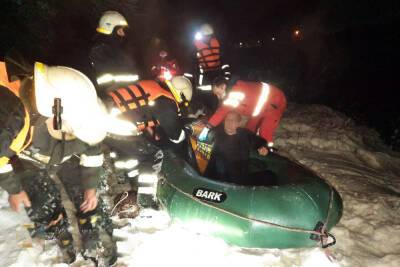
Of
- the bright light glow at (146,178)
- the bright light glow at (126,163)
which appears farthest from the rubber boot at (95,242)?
the bright light glow at (126,163)

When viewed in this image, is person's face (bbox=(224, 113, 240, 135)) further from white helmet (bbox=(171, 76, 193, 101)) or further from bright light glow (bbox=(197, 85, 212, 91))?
bright light glow (bbox=(197, 85, 212, 91))

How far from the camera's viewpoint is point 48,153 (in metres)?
2.78

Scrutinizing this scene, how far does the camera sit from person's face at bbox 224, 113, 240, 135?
411cm

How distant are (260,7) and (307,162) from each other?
15898 millimetres

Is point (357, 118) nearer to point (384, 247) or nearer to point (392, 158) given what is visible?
point (392, 158)

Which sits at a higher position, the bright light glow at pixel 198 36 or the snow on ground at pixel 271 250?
the bright light glow at pixel 198 36

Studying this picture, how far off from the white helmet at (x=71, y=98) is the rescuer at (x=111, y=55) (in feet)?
7.86

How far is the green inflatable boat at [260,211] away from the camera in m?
3.23

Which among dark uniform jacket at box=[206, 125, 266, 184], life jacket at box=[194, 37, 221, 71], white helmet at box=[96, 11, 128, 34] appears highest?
white helmet at box=[96, 11, 128, 34]

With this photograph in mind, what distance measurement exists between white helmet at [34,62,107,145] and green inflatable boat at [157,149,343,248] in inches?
59.1

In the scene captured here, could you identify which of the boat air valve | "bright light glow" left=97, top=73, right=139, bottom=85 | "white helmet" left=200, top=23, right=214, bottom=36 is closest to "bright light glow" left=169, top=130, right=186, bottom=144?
"bright light glow" left=97, top=73, right=139, bottom=85

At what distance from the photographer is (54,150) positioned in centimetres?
275

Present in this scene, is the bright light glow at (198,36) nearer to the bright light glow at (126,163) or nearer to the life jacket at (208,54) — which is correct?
the life jacket at (208,54)

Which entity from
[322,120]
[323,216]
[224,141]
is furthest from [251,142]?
[322,120]
